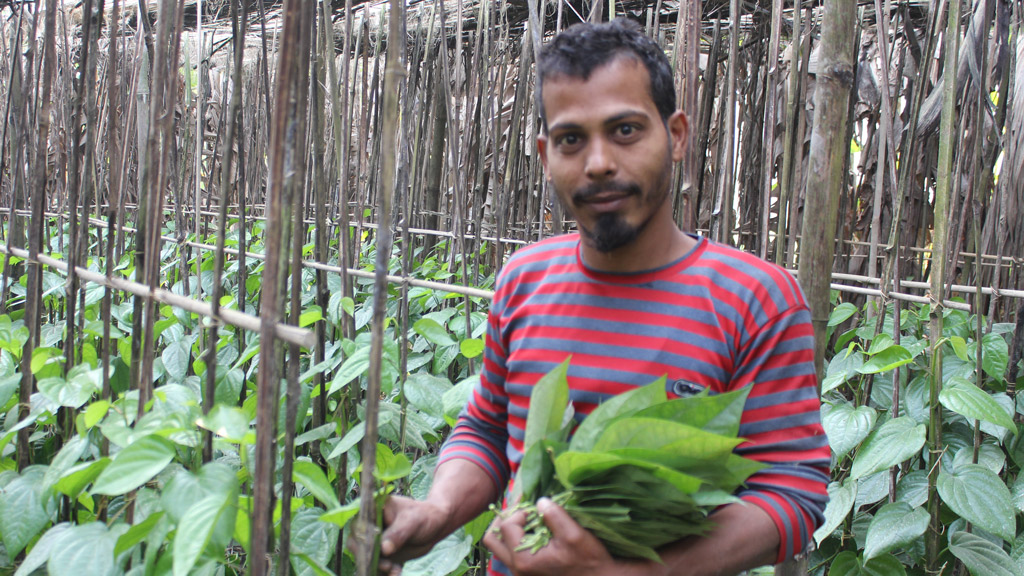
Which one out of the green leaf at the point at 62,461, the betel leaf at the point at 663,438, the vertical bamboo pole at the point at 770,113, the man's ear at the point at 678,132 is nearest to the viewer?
the betel leaf at the point at 663,438

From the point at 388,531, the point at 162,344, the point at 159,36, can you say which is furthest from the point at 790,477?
the point at 162,344

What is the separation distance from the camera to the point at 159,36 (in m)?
0.83

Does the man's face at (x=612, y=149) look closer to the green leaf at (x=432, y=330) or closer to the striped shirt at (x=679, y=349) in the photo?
the striped shirt at (x=679, y=349)

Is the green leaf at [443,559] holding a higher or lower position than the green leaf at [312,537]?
lower

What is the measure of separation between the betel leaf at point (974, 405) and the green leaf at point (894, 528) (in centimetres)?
18

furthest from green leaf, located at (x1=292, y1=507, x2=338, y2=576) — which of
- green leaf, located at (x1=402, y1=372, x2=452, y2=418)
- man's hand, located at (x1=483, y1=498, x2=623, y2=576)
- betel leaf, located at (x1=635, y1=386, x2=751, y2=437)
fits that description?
betel leaf, located at (x1=635, y1=386, x2=751, y2=437)

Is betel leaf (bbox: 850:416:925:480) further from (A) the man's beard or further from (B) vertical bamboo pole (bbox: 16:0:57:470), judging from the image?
(B) vertical bamboo pole (bbox: 16:0:57:470)

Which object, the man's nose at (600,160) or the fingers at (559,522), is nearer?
the fingers at (559,522)

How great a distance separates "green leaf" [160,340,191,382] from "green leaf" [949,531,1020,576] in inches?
52.1

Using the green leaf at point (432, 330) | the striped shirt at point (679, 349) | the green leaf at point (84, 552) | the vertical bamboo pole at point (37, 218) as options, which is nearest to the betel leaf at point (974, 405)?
the striped shirt at point (679, 349)

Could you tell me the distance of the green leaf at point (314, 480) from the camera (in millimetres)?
762

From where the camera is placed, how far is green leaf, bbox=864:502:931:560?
113cm

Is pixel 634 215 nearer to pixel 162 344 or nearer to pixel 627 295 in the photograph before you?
pixel 627 295

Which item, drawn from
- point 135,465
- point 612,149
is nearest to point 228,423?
point 135,465
